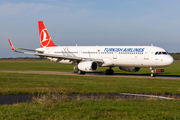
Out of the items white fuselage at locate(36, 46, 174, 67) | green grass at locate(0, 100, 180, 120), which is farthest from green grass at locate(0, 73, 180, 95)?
white fuselage at locate(36, 46, 174, 67)

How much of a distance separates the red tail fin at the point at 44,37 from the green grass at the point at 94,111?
35873 millimetres

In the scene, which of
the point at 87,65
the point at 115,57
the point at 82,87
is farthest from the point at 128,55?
the point at 82,87

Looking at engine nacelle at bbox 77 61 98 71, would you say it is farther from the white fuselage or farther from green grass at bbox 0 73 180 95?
green grass at bbox 0 73 180 95

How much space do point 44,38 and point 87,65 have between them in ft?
48.4

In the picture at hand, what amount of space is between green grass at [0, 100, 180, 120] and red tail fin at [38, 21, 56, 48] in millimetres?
35873

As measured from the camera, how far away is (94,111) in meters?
11.8

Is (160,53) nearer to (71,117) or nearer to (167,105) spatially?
(167,105)

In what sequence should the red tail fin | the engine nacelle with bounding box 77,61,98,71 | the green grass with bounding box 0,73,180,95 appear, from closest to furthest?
the green grass with bounding box 0,73,180,95 < the engine nacelle with bounding box 77,61,98,71 < the red tail fin

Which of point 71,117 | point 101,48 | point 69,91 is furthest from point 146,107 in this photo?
point 101,48

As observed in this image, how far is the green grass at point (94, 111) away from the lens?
10750mm

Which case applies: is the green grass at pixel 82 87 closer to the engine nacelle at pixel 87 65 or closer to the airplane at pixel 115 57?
the airplane at pixel 115 57

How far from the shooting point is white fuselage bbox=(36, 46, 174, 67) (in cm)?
3473

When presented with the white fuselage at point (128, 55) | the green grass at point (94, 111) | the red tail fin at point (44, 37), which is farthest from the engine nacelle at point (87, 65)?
the green grass at point (94, 111)

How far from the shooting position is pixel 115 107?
1273cm
